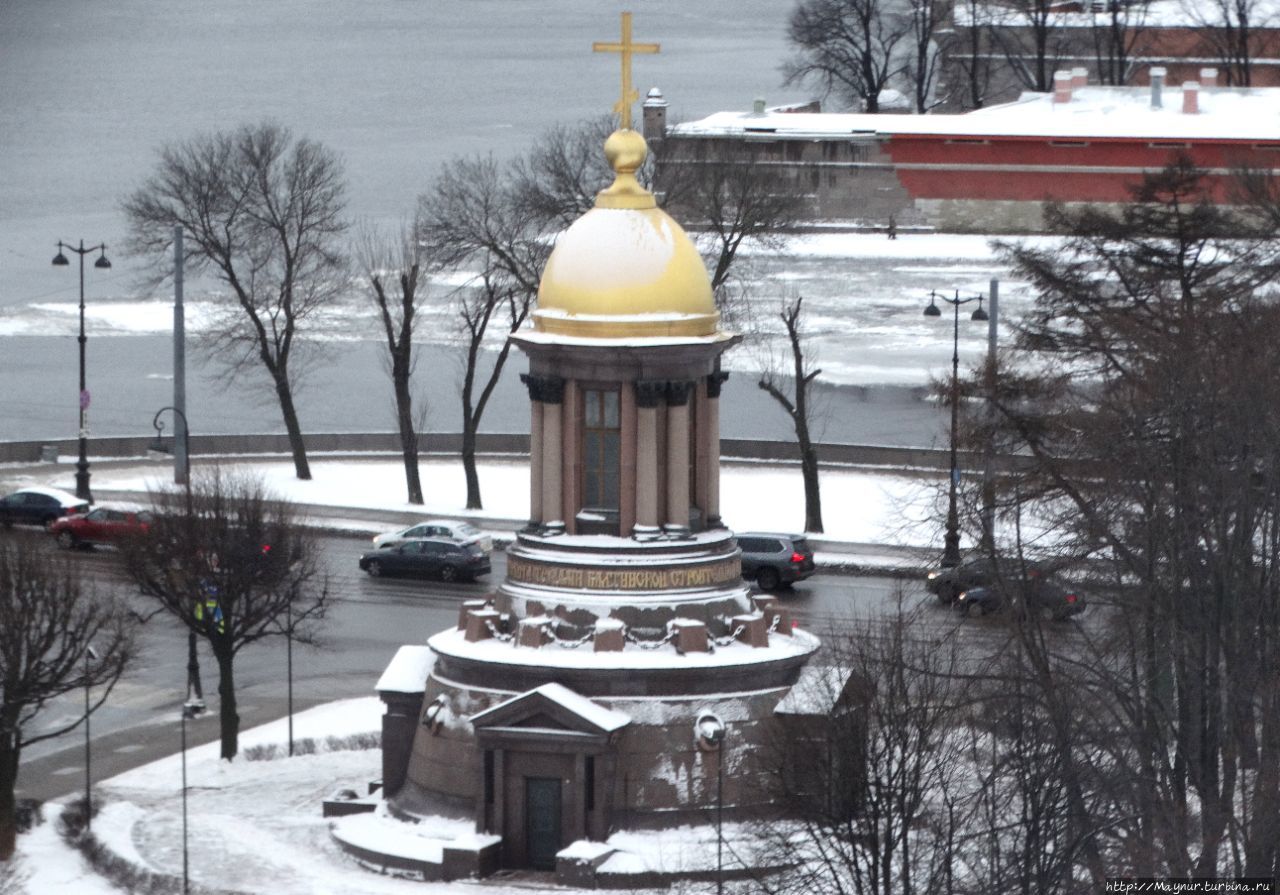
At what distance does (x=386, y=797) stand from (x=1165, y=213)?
1928 cm

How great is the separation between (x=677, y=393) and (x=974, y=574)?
7077mm

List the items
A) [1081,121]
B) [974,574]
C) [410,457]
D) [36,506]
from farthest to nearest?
[1081,121], [410,457], [36,506], [974,574]

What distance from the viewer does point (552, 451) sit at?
125 ft

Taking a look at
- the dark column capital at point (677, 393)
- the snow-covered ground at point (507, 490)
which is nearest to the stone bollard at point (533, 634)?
the dark column capital at point (677, 393)

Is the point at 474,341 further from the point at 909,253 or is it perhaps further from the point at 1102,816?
the point at 909,253

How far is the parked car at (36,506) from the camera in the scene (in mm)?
58716

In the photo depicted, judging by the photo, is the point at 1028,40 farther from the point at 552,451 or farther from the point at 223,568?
the point at 552,451

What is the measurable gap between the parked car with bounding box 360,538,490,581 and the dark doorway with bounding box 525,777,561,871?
17887 millimetres

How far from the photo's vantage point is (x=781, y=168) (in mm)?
114875

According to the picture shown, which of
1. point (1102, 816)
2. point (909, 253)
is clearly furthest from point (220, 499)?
point (909, 253)

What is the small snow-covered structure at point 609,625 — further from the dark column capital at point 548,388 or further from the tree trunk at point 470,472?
the tree trunk at point 470,472

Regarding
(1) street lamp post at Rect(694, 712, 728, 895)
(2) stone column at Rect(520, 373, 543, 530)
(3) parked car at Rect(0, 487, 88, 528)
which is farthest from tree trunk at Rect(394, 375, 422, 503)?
(1) street lamp post at Rect(694, 712, 728, 895)

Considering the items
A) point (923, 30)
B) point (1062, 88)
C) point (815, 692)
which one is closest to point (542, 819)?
point (815, 692)

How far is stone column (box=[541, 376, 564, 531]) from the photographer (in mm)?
38062
